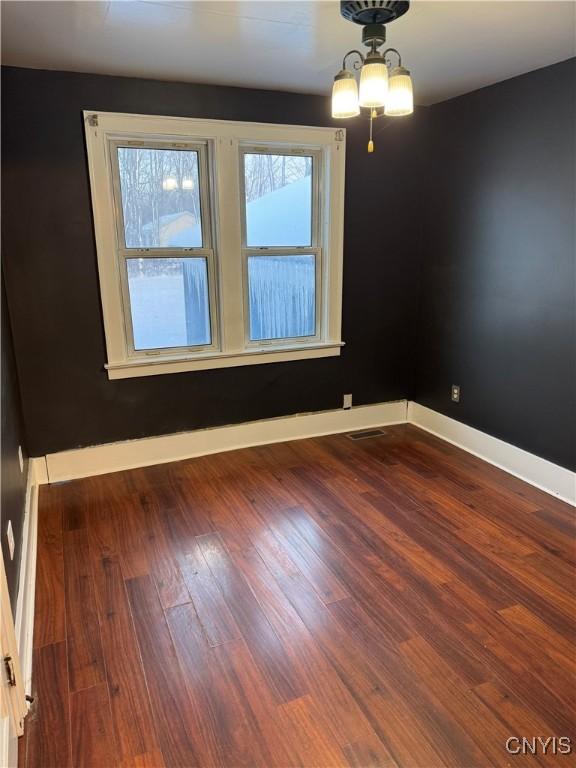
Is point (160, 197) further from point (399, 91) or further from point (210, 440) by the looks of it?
point (399, 91)

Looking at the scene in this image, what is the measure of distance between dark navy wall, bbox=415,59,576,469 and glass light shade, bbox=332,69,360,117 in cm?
141

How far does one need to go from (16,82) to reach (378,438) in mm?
3181

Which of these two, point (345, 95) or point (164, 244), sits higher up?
point (345, 95)

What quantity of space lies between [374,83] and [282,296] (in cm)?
193

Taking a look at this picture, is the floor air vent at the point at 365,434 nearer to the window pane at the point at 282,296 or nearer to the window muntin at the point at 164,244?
the window pane at the point at 282,296

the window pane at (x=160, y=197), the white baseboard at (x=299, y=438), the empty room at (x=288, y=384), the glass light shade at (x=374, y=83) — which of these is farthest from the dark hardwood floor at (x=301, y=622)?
the glass light shade at (x=374, y=83)

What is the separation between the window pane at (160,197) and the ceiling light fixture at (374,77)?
147 centimetres

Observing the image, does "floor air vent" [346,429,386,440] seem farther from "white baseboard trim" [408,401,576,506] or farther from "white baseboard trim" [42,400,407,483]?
"white baseboard trim" [408,401,576,506]

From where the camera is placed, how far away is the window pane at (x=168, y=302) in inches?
132

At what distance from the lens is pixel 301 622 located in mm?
2068

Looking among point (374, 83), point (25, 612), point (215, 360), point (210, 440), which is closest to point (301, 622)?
point (25, 612)

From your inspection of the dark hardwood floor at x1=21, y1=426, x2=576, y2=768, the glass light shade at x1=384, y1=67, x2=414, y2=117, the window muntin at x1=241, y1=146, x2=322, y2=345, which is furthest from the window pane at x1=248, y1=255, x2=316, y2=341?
the glass light shade at x1=384, y1=67, x2=414, y2=117

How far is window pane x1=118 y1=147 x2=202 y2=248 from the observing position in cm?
319
